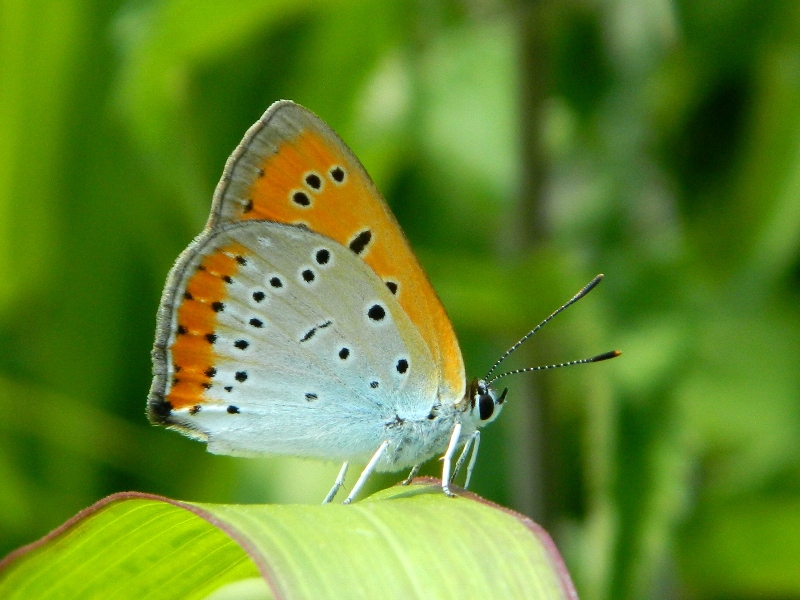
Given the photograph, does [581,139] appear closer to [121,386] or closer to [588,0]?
[588,0]

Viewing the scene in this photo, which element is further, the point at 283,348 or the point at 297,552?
the point at 283,348

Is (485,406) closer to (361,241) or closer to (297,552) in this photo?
(361,241)

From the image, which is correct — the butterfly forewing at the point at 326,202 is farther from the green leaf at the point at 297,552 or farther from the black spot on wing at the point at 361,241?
the green leaf at the point at 297,552

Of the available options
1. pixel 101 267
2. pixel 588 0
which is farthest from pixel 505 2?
pixel 101 267

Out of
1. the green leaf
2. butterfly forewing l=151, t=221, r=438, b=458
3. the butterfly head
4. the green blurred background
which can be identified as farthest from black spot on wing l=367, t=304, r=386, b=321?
the green leaf

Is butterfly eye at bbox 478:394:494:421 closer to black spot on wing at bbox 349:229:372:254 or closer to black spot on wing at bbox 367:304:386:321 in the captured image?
black spot on wing at bbox 367:304:386:321

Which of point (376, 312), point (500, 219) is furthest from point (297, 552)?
point (500, 219)

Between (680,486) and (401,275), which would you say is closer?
(401,275)
